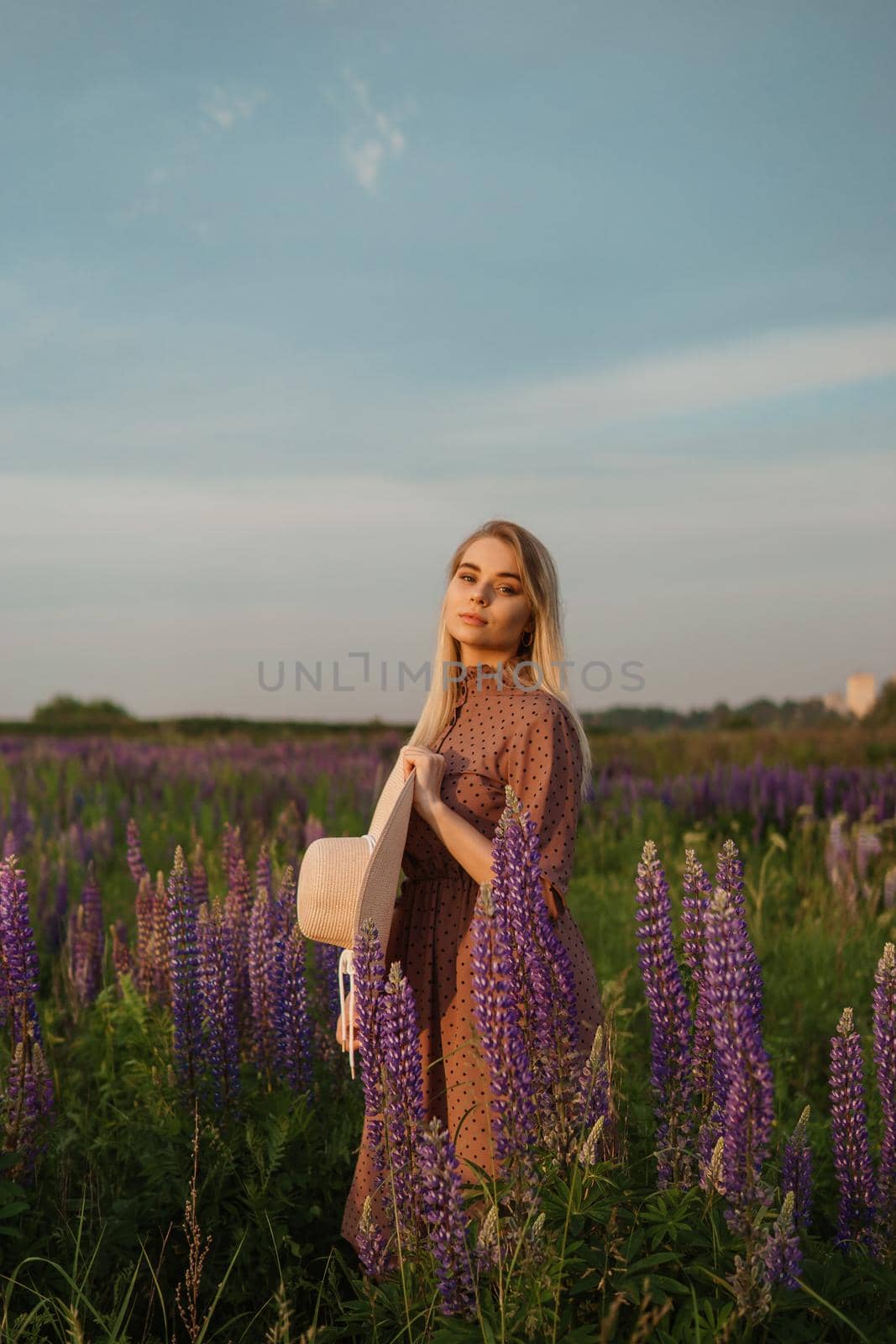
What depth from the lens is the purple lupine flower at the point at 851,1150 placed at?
297 cm

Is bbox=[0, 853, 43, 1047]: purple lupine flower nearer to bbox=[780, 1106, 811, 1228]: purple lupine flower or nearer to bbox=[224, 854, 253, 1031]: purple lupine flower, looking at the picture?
bbox=[224, 854, 253, 1031]: purple lupine flower

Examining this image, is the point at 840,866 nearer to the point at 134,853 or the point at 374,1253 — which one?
the point at 134,853

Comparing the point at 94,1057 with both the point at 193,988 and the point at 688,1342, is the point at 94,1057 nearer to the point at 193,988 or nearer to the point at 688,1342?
the point at 193,988

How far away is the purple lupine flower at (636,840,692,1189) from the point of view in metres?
2.71

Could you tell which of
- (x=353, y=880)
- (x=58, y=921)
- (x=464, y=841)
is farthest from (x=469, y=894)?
(x=58, y=921)

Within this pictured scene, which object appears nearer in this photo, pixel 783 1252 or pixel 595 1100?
pixel 783 1252

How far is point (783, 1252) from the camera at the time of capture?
226 centimetres

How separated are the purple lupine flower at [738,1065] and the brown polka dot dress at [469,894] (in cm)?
102

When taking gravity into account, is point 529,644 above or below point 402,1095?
above

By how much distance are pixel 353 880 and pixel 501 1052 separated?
1.15m

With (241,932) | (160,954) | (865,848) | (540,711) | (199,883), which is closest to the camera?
(540,711)

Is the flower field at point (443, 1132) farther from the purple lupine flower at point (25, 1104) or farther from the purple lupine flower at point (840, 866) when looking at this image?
the purple lupine flower at point (840, 866)

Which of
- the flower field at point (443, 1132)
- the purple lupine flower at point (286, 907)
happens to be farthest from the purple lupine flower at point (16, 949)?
the purple lupine flower at point (286, 907)

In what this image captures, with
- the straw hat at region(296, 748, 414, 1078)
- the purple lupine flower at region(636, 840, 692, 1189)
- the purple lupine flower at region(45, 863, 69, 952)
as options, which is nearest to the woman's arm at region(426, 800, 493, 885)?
the straw hat at region(296, 748, 414, 1078)
